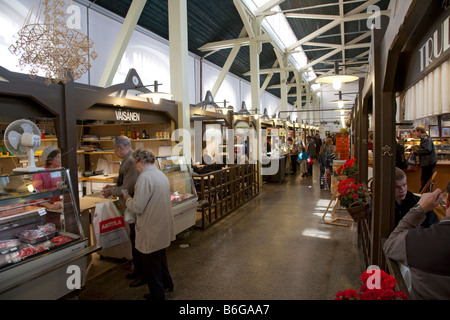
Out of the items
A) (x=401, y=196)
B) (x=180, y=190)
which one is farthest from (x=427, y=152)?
(x=180, y=190)

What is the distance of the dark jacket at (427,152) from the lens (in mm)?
6816

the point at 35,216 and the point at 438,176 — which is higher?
the point at 35,216

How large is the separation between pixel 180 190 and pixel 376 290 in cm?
409

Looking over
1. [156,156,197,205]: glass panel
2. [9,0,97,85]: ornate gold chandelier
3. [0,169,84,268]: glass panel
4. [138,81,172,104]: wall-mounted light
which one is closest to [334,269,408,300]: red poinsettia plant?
[0,169,84,268]: glass panel

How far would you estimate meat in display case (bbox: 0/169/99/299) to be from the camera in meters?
2.45

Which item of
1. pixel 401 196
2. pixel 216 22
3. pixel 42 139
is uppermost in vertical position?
pixel 216 22

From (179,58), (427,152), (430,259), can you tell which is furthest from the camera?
(427,152)

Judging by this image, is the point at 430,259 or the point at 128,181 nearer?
the point at 430,259

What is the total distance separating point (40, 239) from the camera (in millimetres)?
2891

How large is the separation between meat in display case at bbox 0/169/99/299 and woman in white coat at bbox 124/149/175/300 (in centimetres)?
57

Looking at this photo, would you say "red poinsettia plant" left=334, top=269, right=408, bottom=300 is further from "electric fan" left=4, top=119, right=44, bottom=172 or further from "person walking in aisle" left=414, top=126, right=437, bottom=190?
"person walking in aisle" left=414, top=126, right=437, bottom=190

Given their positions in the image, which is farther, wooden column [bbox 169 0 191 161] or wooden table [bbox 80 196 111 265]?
wooden column [bbox 169 0 191 161]

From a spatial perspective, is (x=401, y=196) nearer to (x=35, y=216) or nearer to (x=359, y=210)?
(x=359, y=210)

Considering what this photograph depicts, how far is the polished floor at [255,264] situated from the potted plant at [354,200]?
0.88m
